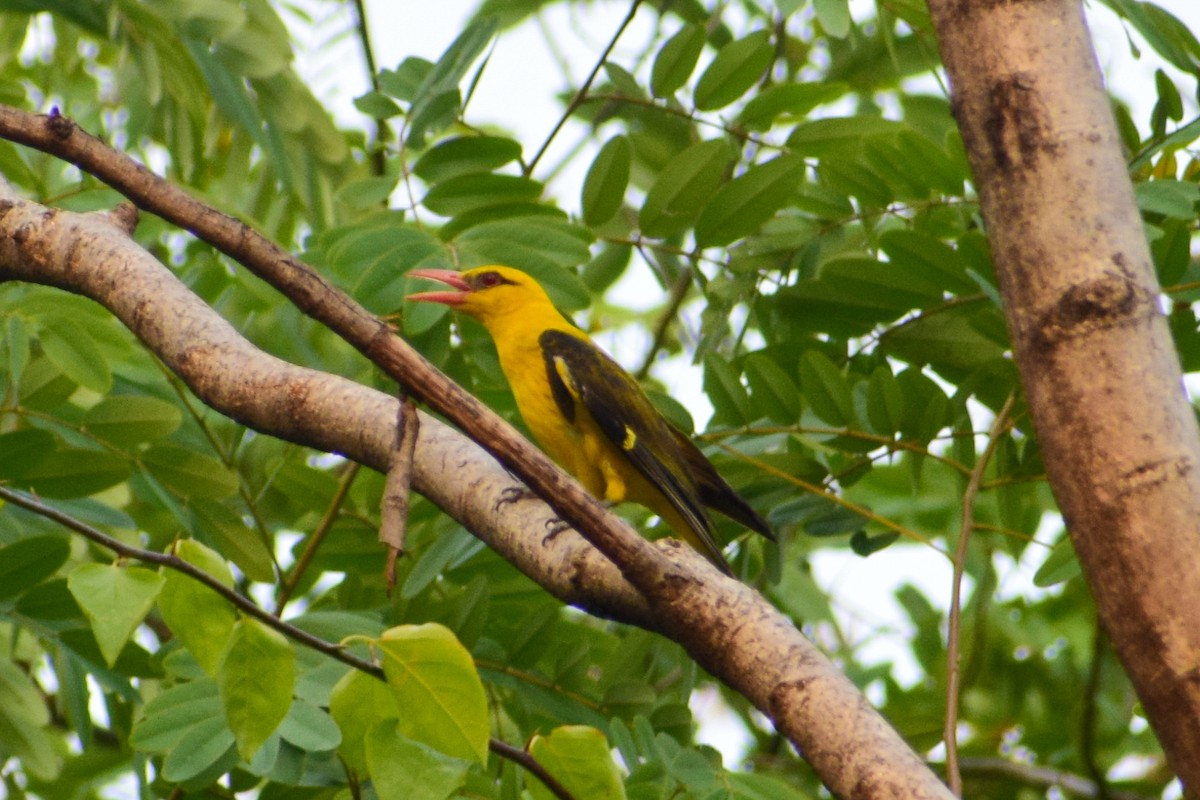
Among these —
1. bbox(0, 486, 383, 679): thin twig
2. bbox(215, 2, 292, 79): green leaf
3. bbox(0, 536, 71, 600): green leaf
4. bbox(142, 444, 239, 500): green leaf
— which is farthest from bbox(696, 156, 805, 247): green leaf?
bbox(0, 486, 383, 679): thin twig

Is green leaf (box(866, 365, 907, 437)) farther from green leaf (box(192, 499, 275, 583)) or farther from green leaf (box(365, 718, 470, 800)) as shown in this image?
green leaf (box(365, 718, 470, 800))

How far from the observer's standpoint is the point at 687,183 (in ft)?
12.0

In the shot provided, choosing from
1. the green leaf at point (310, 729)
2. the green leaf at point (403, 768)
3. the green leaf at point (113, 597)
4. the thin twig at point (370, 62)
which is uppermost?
the thin twig at point (370, 62)

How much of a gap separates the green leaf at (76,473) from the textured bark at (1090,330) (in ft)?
7.29

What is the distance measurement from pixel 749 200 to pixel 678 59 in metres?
0.45

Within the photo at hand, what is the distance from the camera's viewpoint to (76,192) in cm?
361

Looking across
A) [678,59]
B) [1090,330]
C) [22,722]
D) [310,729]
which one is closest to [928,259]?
[678,59]

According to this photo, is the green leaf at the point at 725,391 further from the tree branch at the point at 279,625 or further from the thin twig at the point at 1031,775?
the tree branch at the point at 279,625

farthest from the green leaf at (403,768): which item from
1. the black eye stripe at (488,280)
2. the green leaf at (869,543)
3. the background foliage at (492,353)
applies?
the black eye stripe at (488,280)

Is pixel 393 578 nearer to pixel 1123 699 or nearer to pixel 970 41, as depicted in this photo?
pixel 970 41

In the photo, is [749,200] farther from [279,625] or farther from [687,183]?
[279,625]

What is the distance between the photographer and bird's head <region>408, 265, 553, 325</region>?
145 inches

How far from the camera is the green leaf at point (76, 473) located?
3236mm

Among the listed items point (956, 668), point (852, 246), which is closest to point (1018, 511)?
point (852, 246)
